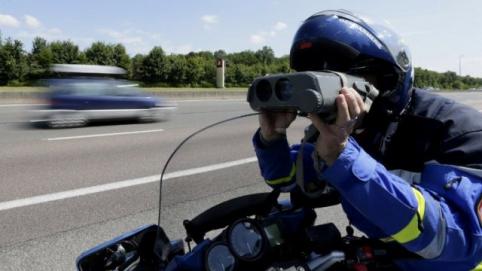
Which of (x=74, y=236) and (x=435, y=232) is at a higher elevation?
(x=435, y=232)

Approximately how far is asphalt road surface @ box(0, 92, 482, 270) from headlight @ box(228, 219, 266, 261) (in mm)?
253

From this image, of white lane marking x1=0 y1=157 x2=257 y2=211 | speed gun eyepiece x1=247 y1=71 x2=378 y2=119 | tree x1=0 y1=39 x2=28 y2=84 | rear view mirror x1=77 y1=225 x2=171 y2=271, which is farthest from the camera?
tree x1=0 y1=39 x2=28 y2=84

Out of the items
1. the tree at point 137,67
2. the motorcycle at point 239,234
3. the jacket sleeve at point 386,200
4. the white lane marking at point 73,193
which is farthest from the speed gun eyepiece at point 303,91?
the tree at point 137,67

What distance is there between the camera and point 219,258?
145 centimetres

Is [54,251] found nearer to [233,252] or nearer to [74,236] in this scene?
[74,236]

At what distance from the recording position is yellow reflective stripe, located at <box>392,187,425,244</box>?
1.31 meters

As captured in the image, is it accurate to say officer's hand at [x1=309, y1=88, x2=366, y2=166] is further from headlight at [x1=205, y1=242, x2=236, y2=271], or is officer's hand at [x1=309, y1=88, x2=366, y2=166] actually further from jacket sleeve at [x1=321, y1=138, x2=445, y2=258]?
headlight at [x1=205, y1=242, x2=236, y2=271]

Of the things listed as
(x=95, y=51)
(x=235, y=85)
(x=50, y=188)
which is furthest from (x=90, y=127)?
(x=95, y=51)

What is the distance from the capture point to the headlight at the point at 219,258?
1.42 meters

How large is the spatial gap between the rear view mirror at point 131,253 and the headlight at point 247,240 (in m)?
0.29

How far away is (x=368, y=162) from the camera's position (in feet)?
4.36

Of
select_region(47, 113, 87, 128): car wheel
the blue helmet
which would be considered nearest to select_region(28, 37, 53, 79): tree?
select_region(47, 113, 87, 128): car wheel

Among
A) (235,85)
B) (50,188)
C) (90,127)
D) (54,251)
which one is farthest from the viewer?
(235,85)

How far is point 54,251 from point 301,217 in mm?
2663
